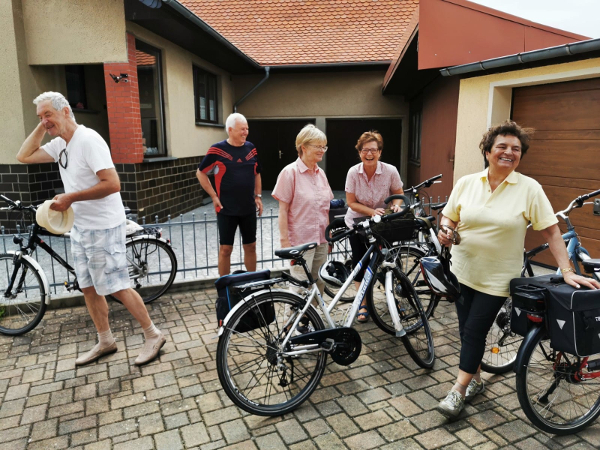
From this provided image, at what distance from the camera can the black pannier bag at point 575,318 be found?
2.31m

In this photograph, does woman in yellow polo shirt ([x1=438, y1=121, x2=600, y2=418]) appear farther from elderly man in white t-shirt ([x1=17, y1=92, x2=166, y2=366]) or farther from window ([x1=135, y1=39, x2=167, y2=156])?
window ([x1=135, y1=39, x2=167, y2=156])

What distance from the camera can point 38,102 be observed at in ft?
10.4

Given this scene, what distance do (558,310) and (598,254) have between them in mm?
3447

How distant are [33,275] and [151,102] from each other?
5.79 metres

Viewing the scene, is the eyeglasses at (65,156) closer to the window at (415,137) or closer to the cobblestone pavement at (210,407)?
the cobblestone pavement at (210,407)

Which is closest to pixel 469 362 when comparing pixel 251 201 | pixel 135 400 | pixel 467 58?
pixel 135 400

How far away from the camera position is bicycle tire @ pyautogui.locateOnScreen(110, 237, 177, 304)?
4727mm

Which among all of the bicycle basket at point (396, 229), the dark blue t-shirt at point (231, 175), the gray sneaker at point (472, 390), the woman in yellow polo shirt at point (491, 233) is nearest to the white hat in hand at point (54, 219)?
the dark blue t-shirt at point (231, 175)

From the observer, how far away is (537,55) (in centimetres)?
524

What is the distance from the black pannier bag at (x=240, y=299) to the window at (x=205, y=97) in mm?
9099

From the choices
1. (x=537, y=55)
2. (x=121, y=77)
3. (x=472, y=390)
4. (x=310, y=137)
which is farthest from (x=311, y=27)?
(x=472, y=390)

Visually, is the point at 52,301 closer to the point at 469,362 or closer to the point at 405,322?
the point at 405,322

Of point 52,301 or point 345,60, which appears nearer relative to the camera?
point 52,301

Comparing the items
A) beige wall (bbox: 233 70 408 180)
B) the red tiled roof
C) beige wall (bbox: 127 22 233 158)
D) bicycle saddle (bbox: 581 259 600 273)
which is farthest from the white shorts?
beige wall (bbox: 233 70 408 180)
